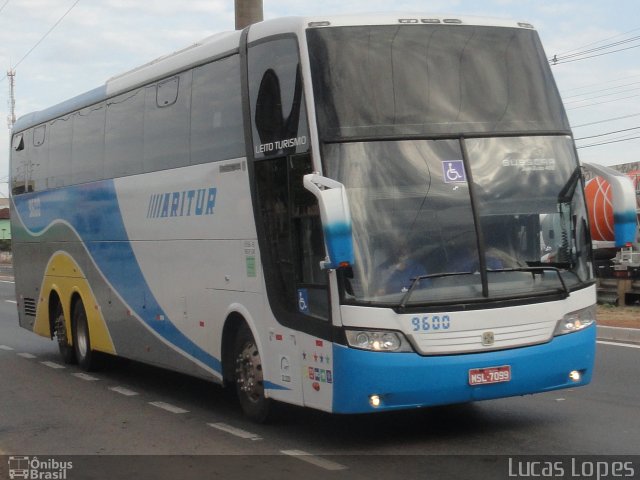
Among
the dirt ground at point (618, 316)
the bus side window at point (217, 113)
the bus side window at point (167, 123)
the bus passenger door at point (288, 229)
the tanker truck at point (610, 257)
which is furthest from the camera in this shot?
the tanker truck at point (610, 257)

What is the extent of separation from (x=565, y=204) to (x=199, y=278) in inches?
162

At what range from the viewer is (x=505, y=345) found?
897 cm

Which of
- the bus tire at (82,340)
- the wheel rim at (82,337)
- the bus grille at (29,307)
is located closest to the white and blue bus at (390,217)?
the bus tire at (82,340)

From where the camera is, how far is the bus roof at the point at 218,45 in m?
9.47

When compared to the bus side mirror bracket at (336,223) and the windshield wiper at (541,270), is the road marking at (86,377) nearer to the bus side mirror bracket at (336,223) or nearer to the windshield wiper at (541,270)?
the bus side mirror bracket at (336,223)

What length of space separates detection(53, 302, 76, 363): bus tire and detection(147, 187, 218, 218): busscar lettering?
4.39 m

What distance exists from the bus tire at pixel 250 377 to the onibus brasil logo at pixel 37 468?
6.65 ft

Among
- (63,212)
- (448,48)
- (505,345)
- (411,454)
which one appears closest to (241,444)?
(411,454)

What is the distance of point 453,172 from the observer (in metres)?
9.09

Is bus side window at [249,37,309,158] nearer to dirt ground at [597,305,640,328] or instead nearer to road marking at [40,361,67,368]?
road marking at [40,361,67,368]

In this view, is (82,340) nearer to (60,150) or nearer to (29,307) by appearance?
(29,307)

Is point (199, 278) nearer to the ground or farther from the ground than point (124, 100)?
nearer to the ground

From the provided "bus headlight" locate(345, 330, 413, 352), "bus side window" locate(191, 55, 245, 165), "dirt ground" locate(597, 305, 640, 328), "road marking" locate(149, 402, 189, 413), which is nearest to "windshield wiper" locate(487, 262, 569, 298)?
"bus headlight" locate(345, 330, 413, 352)

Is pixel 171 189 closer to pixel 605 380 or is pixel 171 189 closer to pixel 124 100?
pixel 124 100
